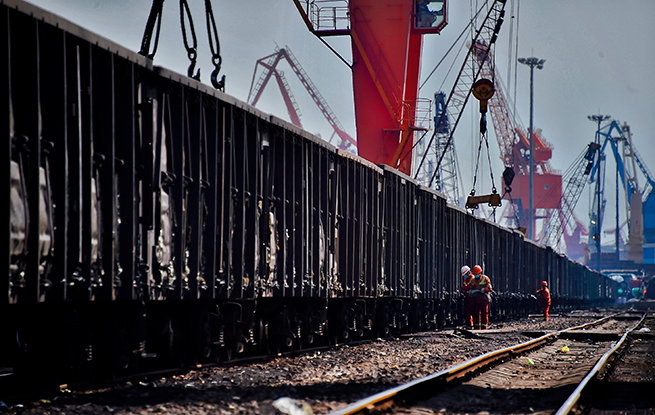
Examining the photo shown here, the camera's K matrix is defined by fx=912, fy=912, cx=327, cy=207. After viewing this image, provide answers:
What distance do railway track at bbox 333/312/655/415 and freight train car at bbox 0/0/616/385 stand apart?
258 centimetres

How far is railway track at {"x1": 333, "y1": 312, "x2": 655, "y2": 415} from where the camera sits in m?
7.94

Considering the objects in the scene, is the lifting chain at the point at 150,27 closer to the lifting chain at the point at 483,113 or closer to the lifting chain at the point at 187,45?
the lifting chain at the point at 187,45

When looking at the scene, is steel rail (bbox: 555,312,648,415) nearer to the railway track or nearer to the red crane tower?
the railway track

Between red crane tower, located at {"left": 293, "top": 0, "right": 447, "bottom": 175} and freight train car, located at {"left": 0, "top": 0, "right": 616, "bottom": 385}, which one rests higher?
red crane tower, located at {"left": 293, "top": 0, "right": 447, "bottom": 175}

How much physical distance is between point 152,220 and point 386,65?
68.9 feet

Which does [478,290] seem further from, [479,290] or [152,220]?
[152,220]

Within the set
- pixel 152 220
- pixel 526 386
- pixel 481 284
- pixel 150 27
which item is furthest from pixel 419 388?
pixel 481 284

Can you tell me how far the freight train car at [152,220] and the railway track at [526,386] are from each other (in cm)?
258

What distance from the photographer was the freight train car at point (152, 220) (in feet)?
22.4

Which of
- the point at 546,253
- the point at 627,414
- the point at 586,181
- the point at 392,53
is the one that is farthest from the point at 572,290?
the point at 586,181

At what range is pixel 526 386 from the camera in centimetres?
1018

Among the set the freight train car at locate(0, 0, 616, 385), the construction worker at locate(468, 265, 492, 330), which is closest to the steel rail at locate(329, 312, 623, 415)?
the freight train car at locate(0, 0, 616, 385)

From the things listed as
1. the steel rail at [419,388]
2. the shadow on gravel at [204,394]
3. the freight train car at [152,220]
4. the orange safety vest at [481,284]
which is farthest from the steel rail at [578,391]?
→ the orange safety vest at [481,284]

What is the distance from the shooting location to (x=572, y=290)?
55.7 metres
